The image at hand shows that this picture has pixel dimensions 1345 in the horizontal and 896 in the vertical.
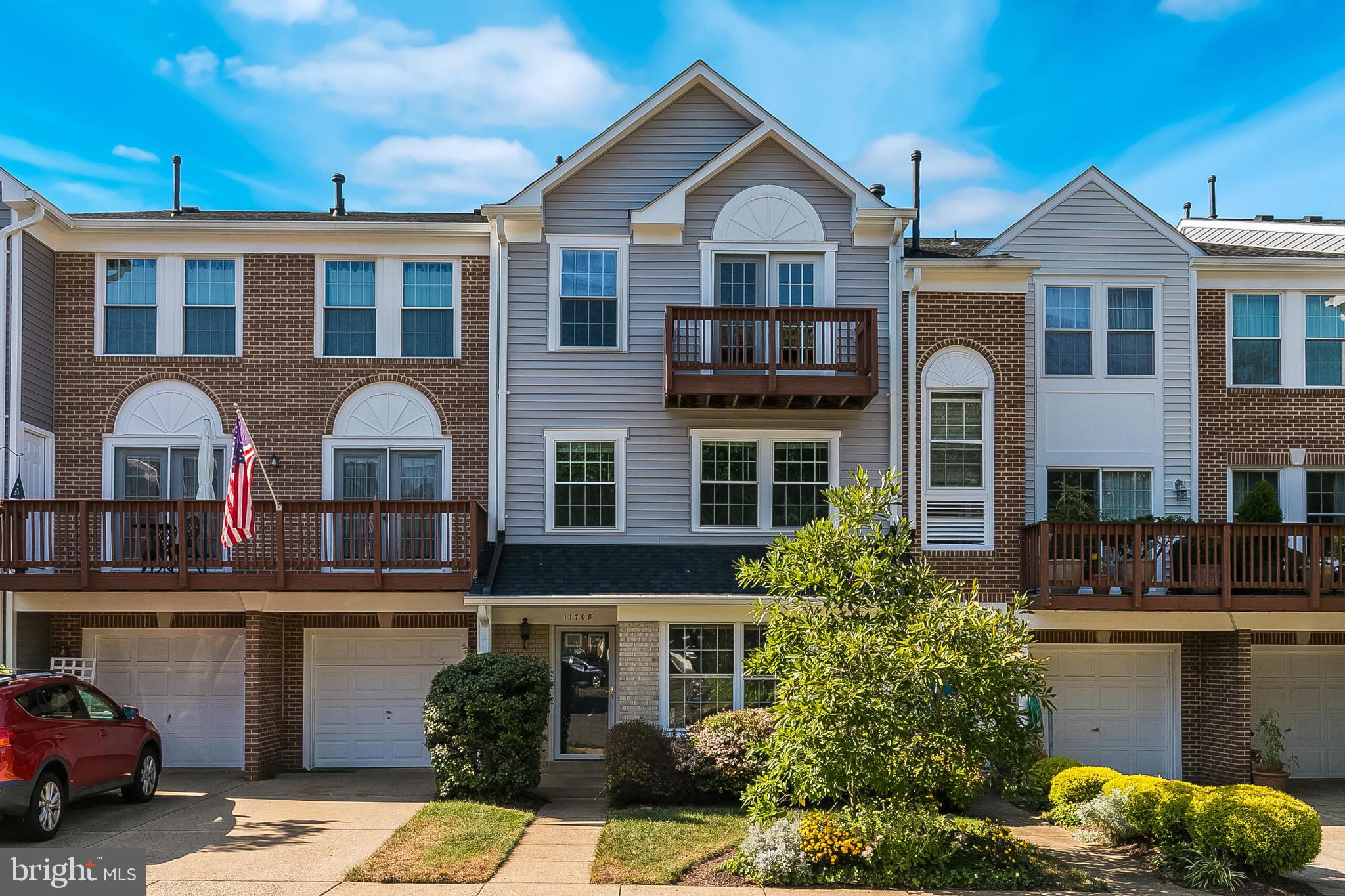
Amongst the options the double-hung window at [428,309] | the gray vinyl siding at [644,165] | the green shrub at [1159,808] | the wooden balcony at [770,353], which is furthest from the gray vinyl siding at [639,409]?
the green shrub at [1159,808]

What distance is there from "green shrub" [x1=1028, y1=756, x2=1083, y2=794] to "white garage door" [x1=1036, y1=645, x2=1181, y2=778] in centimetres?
258

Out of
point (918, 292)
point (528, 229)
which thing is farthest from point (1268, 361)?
point (528, 229)

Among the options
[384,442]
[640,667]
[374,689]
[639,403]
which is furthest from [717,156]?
[374,689]

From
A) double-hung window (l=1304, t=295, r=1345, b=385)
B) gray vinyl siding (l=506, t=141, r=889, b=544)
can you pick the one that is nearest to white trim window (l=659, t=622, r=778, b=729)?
gray vinyl siding (l=506, t=141, r=889, b=544)

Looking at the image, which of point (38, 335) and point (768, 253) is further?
point (768, 253)

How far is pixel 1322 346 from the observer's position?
1783 centimetres

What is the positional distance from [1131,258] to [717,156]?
706 centimetres

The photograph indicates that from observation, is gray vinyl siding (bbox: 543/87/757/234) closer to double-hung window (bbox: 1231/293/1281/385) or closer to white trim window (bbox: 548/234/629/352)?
white trim window (bbox: 548/234/629/352)

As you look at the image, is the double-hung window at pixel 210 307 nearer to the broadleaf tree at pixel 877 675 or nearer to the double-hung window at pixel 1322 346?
the broadleaf tree at pixel 877 675

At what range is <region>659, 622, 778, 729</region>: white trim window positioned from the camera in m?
15.5

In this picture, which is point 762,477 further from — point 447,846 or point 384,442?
point 447,846

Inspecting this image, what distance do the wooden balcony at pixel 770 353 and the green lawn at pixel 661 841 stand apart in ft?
19.8

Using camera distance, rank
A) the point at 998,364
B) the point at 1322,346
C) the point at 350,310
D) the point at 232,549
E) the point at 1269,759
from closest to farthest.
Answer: the point at 232,549 → the point at 1269,759 → the point at 998,364 → the point at 350,310 → the point at 1322,346

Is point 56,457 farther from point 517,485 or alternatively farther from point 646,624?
point 646,624
